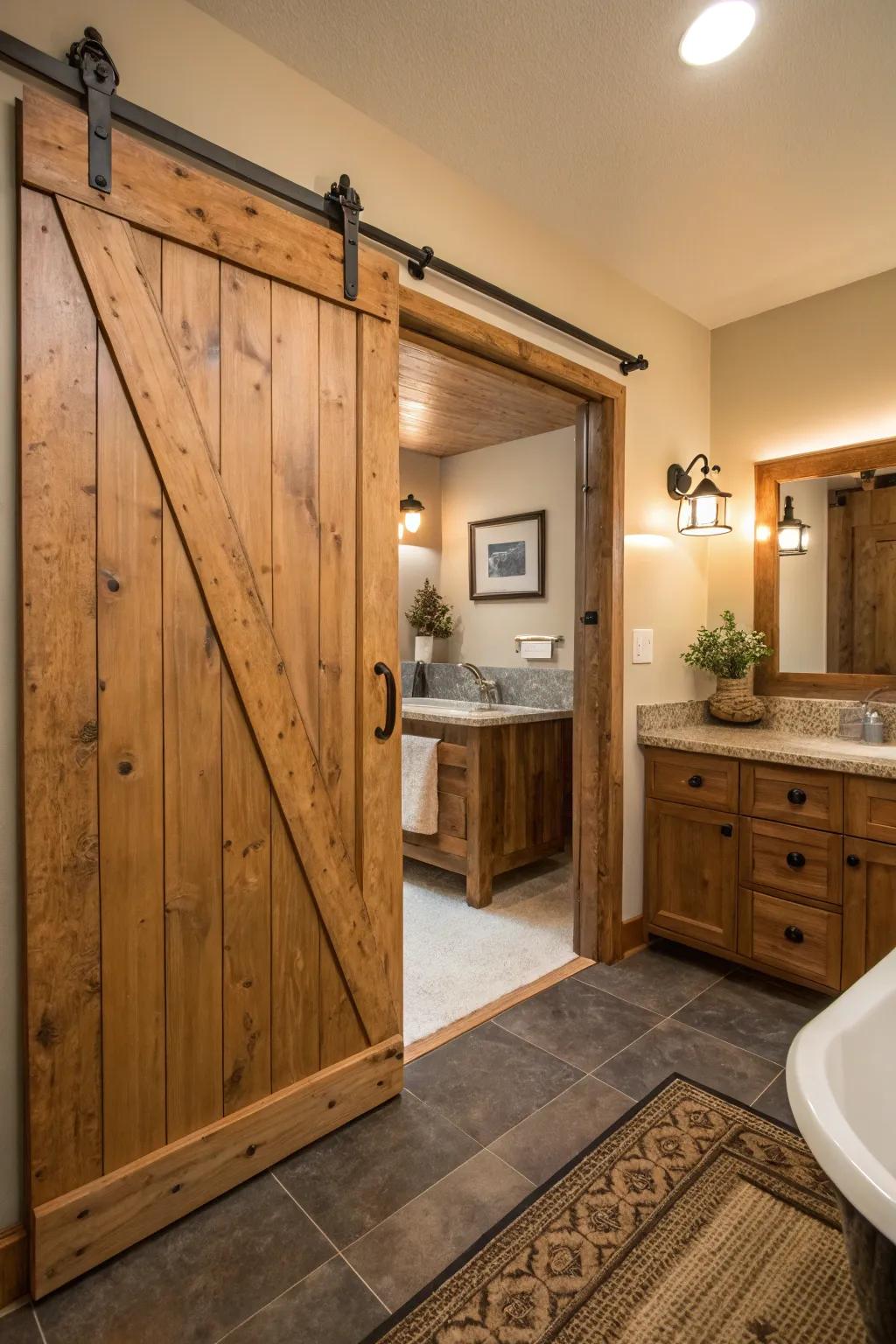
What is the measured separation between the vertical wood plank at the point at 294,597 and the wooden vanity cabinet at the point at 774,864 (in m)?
1.58

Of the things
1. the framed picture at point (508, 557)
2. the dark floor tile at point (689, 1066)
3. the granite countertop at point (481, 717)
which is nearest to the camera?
the dark floor tile at point (689, 1066)

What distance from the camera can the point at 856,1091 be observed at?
3.46ft

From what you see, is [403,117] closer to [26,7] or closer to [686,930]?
[26,7]

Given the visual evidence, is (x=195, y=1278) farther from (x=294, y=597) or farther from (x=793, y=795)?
(x=793, y=795)

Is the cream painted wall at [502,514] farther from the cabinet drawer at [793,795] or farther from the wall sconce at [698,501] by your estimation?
the cabinet drawer at [793,795]

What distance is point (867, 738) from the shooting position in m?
2.63

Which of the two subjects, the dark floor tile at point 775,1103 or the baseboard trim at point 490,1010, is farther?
the baseboard trim at point 490,1010

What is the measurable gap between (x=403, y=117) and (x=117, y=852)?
1991mm

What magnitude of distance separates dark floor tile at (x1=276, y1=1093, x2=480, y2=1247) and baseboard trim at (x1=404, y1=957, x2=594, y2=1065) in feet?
0.86

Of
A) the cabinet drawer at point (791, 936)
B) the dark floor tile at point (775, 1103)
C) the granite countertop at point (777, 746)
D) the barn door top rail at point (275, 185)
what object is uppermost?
the barn door top rail at point (275, 185)

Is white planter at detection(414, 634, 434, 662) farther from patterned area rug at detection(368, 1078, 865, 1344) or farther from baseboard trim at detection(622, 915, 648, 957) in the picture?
patterned area rug at detection(368, 1078, 865, 1344)

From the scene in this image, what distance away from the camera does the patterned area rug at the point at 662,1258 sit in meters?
1.30

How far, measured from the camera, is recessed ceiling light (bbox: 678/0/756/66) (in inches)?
61.3

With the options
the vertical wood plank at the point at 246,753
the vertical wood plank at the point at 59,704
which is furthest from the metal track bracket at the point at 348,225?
the vertical wood plank at the point at 59,704
